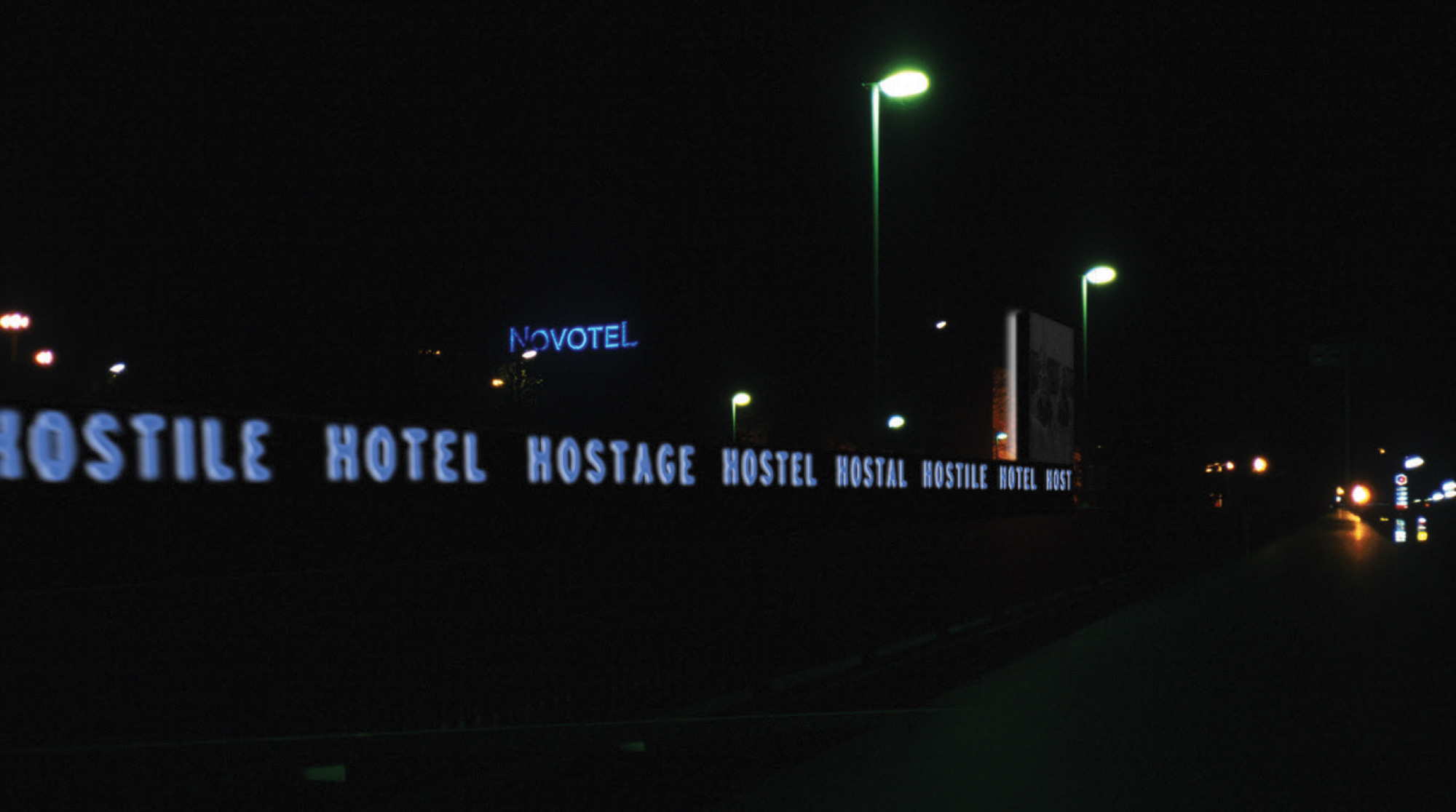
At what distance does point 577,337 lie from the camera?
32844mm

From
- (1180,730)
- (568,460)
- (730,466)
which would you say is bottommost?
(1180,730)

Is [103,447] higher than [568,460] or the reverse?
higher

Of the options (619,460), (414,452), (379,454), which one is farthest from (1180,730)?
(379,454)

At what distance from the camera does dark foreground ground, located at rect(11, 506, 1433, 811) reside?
4074 mm

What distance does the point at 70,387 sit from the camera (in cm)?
1744

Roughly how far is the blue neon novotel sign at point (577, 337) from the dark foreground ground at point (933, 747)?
78.4ft

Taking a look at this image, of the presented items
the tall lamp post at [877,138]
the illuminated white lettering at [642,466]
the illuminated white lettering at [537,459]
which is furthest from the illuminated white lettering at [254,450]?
the tall lamp post at [877,138]

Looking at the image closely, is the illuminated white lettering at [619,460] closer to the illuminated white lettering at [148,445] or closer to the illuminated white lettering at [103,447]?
the illuminated white lettering at [148,445]

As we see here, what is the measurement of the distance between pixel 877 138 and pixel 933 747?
8092 mm

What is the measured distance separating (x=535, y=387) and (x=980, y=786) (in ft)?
78.1

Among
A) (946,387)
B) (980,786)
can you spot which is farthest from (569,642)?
(946,387)

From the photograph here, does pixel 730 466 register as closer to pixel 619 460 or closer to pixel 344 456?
pixel 619 460

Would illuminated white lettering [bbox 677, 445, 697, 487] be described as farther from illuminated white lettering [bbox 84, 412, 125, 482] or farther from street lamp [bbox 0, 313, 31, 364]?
street lamp [bbox 0, 313, 31, 364]

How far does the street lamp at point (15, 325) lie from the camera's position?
Answer: 16.8 meters
